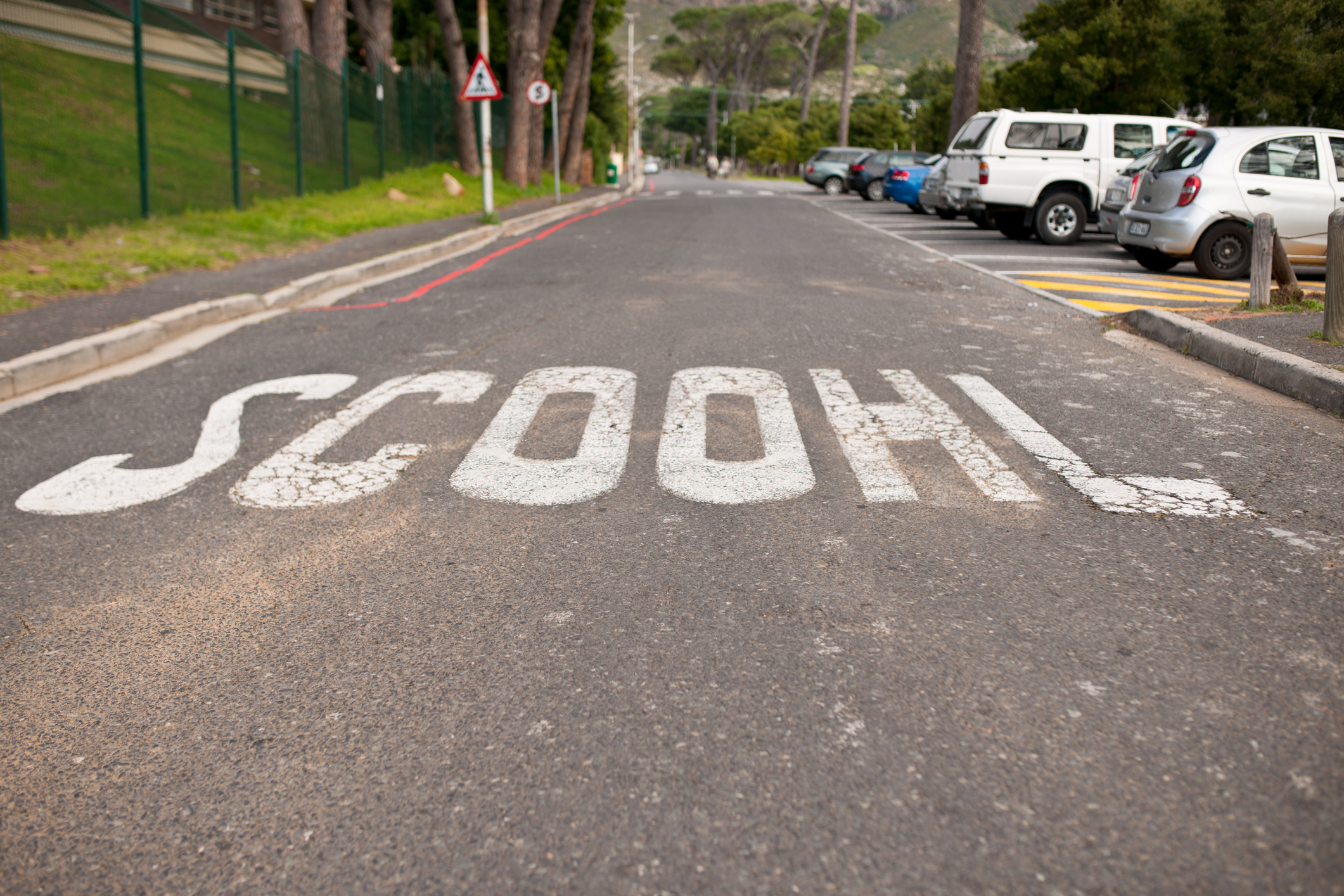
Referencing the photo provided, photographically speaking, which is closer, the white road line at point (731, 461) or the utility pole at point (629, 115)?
the white road line at point (731, 461)

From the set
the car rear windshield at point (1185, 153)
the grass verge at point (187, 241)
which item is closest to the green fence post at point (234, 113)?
the grass verge at point (187, 241)

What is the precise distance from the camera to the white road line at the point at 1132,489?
4.02 metres

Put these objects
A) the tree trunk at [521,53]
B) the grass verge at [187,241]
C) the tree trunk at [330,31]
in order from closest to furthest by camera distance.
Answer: the grass verge at [187,241]
the tree trunk at [330,31]
the tree trunk at [521,53]

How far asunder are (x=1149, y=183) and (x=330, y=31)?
667 inches

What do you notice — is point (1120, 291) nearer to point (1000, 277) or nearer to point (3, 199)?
point (1000, 277)

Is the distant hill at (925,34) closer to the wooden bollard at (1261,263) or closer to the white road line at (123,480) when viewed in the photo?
the wooden bollard at (1261,263)

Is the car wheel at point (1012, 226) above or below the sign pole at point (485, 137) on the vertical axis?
below

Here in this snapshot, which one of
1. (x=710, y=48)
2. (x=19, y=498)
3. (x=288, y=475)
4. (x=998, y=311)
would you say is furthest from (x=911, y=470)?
(x=710, y=48)

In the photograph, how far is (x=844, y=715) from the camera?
2.56 meters

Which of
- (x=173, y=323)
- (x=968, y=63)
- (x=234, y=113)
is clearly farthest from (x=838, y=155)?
(x=173, y=323)

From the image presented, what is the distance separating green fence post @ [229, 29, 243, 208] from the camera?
1446 cm

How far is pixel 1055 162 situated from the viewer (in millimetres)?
15703

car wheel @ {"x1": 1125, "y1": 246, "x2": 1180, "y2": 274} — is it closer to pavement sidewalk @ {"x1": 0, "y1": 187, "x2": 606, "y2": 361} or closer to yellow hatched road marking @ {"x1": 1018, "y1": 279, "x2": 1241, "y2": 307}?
yellow hatched road marking @ {"x1": 1018, "y1": 279, "x2": 1241, "y2": 307}

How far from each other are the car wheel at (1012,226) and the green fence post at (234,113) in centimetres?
1133
